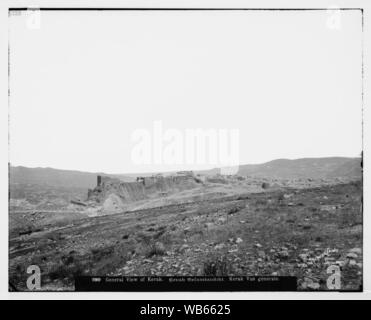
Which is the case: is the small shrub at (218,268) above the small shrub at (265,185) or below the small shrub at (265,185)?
below

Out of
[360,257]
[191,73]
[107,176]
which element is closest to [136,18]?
[191,73]

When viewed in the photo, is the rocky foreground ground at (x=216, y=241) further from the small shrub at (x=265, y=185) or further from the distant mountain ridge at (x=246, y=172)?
the distant mountain ridge at (x=246, y=172)

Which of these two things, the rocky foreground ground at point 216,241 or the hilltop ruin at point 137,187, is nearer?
the rocky foreground ground at point 216,241

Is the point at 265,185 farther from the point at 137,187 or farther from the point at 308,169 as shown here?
the point at 137,187

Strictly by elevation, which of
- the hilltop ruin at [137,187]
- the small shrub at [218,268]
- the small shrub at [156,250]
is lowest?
the small shrub at [218,268]

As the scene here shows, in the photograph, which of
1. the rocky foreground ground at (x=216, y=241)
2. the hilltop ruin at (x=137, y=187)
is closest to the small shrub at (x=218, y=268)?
the rocky foreground ground at (x=216, y=241)
